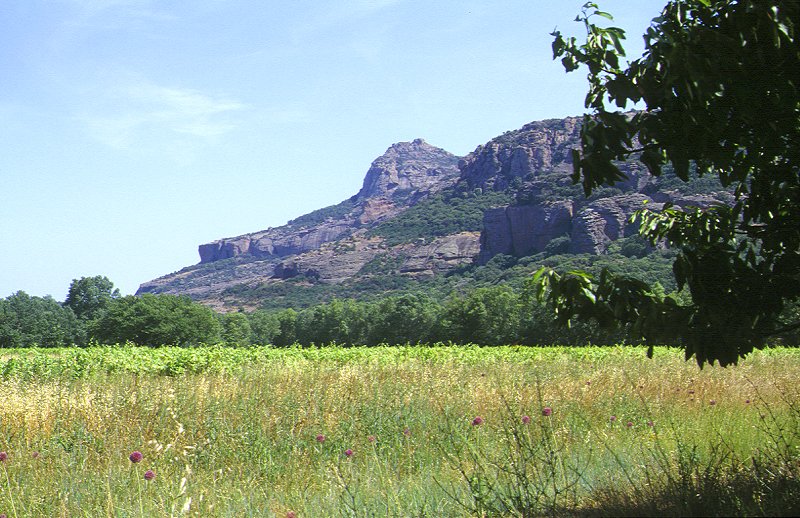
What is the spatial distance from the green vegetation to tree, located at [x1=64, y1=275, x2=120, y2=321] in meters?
103

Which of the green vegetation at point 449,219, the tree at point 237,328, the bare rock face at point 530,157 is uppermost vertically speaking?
the bare rock face at point 530,157

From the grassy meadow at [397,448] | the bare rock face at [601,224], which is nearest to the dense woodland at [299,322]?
the bare rock face at [601,224]

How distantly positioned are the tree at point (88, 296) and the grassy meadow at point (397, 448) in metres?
89.2

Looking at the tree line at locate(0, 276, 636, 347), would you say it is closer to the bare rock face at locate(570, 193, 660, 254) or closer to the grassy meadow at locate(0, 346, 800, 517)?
the bare rock face at locate(570, 193, 660, 254)

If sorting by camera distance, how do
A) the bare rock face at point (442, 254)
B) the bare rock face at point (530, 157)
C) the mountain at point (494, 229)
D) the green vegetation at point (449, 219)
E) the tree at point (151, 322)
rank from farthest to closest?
the bare rock face at point (530, 157), the green vegetation at point (449, 219), the bare rock face at point (442, 254), the mountain at point (494, 229), the tree at point (151, 322)

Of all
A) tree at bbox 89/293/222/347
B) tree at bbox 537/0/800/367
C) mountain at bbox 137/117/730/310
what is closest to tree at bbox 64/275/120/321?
tree at bbox 89/293/222/347

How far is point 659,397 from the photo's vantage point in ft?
27.7

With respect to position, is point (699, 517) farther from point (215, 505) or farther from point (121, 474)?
point (121, 474)

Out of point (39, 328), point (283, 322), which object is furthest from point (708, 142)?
point (283, 322)

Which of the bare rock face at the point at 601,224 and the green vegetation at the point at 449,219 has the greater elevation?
the green vegetation at the point at 449,219

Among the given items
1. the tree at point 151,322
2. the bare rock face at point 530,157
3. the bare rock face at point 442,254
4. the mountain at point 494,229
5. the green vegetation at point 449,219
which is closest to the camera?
the tree at point 151,322

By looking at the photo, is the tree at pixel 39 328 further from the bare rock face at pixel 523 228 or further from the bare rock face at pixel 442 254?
the bare rock face at pixel 523 228

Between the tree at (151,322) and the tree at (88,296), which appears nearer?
the tree at (151,322)

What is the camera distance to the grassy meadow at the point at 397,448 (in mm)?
3941
